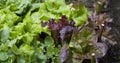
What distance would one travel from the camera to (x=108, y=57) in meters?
2.47

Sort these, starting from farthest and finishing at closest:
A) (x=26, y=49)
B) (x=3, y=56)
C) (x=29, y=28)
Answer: (x=29, y=28)
(x=26, y=49)
(x=3, y=56)

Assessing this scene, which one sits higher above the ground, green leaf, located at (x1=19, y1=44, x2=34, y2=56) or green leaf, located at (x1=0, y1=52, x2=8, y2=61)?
green leaf, located at (x1=0, y1=52, x2=8, y2=61)

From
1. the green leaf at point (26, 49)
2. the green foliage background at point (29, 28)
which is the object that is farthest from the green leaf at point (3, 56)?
the green leaf at point (26, 49)

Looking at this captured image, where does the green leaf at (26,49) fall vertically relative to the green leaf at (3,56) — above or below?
below

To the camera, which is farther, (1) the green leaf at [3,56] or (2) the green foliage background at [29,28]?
(2) the green foliage background at [29,28]

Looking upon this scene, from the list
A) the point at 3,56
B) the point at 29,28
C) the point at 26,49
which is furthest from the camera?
→ the point at 29,28

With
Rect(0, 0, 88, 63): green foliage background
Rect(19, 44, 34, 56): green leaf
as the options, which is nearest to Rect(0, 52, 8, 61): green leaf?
Rect(0, 0, 88, 63): green foliage background

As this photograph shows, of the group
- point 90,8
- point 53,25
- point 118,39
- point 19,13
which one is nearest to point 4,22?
point 19,13

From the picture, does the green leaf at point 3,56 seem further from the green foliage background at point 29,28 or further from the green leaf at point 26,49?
the green leaf at point 26,49

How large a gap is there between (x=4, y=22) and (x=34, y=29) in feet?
1.06

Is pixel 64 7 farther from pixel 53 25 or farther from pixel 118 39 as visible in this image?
pixel 118 39

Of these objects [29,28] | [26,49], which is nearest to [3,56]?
[26,49]

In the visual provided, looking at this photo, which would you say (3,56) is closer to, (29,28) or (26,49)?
(26,49)

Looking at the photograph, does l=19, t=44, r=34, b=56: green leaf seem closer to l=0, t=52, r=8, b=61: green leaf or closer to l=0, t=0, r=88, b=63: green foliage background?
l=0, t=0, r=88, b=63: green foliage background
